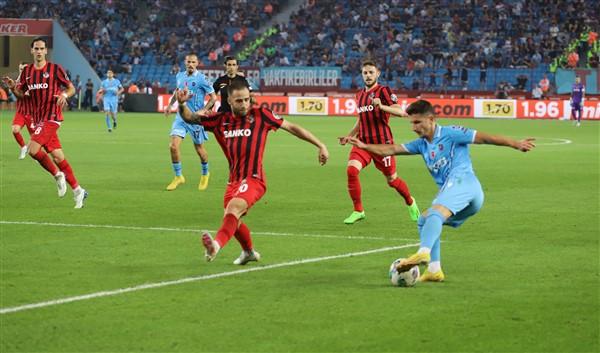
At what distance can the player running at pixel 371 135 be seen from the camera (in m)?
16.0

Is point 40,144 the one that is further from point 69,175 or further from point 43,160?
point 69,175

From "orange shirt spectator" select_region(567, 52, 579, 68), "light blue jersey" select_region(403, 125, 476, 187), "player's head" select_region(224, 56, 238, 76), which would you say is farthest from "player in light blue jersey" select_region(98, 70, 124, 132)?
"light blue jersey" select_region(403, 125, 476, 187)

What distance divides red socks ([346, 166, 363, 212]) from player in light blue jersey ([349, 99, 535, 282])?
5.02m

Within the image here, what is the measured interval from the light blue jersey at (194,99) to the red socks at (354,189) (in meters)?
5.84

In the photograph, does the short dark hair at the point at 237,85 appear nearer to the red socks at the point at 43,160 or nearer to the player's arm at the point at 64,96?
the player's arm at the point at 64,96

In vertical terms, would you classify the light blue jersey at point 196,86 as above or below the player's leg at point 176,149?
above

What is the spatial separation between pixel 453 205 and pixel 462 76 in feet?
170

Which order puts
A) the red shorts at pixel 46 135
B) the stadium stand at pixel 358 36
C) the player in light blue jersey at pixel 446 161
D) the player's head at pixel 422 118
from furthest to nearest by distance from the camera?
the stadium stand at pixel 358 36
the red shorts at pixel 46 135
the player's head at pixel 422 118
the player in light blue jersey at pixel 446 161

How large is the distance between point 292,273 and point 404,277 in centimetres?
130

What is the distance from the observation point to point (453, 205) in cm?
1041

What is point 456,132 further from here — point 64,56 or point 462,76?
point 64,56

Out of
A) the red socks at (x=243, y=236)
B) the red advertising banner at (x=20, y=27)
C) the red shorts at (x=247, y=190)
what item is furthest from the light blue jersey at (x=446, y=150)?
the red advertising banner at (x=20, y=27)

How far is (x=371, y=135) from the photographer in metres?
16.4

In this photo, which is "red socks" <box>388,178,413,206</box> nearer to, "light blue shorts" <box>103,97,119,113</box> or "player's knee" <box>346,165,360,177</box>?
"player's knee" <box>346,165,360,177</box>
